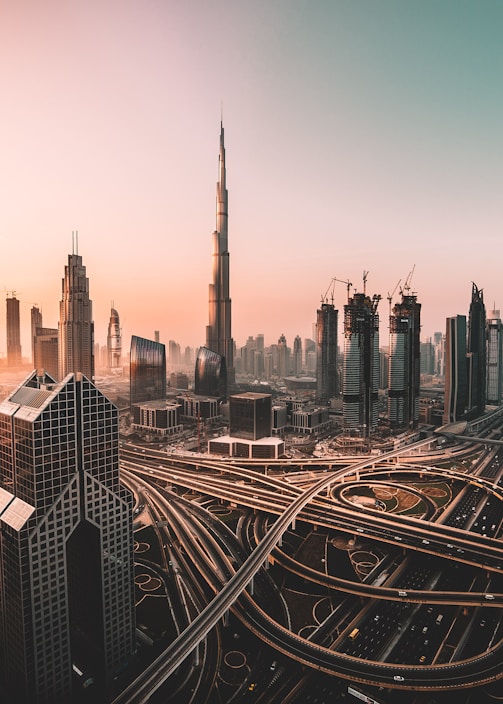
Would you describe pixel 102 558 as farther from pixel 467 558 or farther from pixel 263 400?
pixel 263 400

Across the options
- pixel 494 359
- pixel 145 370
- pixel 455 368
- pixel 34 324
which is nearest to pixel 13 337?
pixel 34 324

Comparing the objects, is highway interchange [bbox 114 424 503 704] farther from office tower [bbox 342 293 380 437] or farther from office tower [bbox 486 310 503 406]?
office tower [bbox 486 310 503 406]

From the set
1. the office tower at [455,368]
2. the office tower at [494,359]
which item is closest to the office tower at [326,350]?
the office tower at [455,368]

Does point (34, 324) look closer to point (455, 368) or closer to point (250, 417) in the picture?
point (250, 417)

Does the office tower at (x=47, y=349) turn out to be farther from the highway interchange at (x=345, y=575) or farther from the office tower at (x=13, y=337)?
the highway interchange at (x=345, y=575)

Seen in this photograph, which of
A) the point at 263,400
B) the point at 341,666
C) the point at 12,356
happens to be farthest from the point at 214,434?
the point at 341,666
